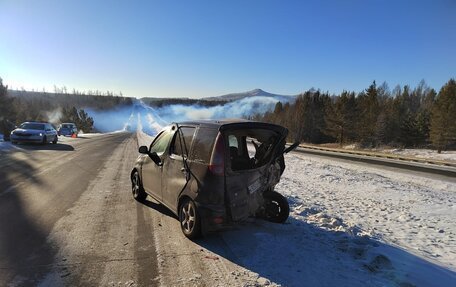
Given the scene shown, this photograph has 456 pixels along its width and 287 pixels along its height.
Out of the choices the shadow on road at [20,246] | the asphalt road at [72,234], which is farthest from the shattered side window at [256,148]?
the shadow on road at [20,246]

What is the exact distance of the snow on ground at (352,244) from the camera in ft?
13.8

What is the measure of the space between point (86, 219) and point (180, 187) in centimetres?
192

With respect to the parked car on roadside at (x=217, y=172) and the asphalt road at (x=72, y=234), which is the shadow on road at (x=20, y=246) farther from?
the parked car on roadside at (x=217, y=172)

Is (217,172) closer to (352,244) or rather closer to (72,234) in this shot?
(352,244)

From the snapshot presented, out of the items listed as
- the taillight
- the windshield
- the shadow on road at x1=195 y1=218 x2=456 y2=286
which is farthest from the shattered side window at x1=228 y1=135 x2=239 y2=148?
the windshield

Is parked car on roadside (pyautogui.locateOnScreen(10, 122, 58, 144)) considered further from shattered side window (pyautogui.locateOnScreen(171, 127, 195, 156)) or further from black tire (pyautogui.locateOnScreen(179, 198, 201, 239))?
black tire (pyautogui.locateOnScreen(179, 198, 201, 239))

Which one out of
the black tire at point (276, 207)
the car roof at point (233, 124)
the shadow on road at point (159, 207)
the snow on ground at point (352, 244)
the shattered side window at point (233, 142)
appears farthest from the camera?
the shadow on road at point (159, 207)

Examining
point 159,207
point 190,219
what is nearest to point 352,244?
point 190,219

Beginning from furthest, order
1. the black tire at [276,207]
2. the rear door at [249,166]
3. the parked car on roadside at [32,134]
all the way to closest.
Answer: the parked car on roadside at [32,134], the black tire at [276,207], the rear door at [249,166]

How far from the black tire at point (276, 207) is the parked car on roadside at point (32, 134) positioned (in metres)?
20.1

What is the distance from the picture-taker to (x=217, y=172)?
5000 millimetres

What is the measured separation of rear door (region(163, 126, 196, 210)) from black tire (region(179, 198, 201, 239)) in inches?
10.8

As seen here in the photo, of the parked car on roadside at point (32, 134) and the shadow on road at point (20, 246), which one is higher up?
the parked car on roadside at point (32, 134)

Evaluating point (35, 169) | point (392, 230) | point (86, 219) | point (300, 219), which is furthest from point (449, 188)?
point (35, 169)
